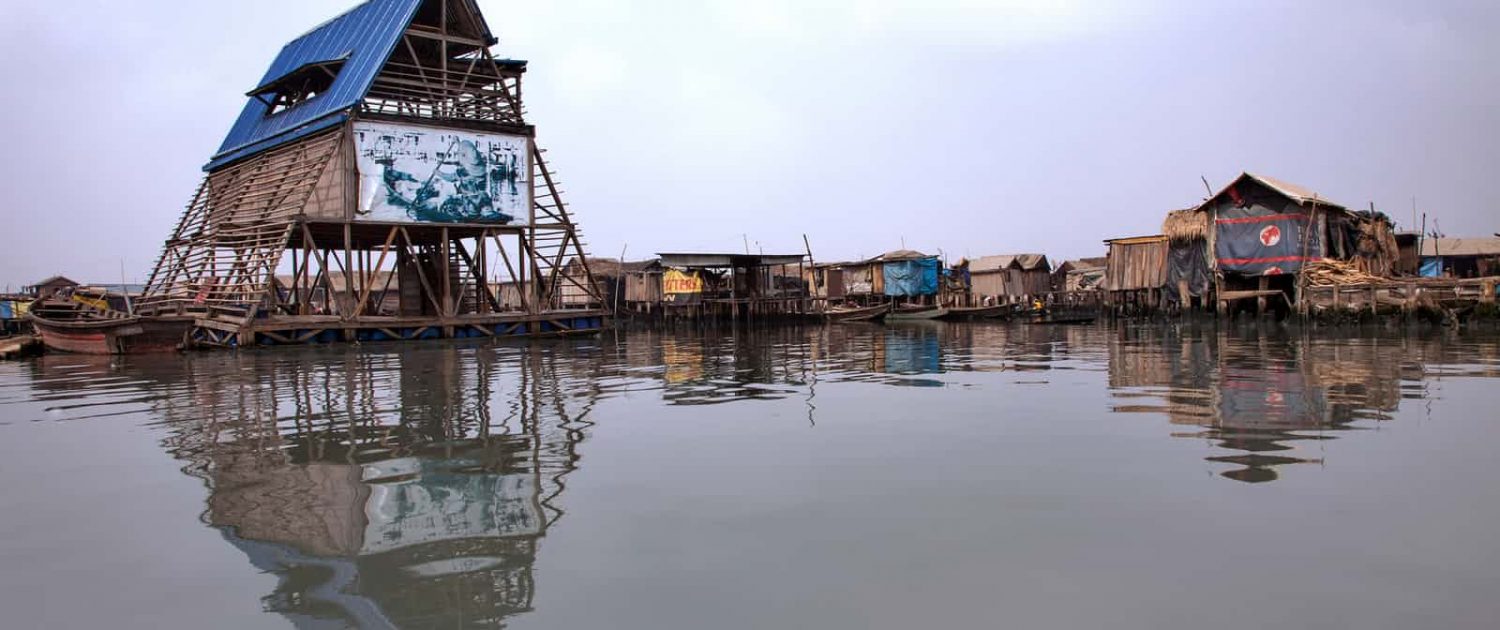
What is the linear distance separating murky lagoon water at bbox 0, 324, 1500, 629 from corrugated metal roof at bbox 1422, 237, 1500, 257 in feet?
130

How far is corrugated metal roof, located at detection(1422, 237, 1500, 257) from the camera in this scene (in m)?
39.1

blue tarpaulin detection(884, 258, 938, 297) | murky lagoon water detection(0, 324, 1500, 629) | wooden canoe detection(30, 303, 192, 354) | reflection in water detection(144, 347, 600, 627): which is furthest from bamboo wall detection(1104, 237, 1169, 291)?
wooden canoe detection(30, 303, 192, 354)

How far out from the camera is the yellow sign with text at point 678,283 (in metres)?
41.8

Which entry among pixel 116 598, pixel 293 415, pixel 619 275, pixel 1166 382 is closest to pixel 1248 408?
pixel 1166 382

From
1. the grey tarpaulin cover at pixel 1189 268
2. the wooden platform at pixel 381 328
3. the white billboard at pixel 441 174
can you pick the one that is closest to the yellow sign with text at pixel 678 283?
the wooden platform at pixel 381 328

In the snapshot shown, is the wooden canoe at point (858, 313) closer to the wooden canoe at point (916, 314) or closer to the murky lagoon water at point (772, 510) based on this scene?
the wooden canoe at point (916, 314)

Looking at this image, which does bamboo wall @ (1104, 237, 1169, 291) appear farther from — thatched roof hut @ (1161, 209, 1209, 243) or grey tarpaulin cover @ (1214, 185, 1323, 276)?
grey tarpaulin cover @ (1214, 185, 1323, 276)

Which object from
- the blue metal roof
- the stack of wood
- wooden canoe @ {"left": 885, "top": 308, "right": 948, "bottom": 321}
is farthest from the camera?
wooden canoe @ {"left": 885, "top": 308, "right": 948, "bottom": 321}

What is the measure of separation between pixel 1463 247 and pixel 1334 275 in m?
26.5

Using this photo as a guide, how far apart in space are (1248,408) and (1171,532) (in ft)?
12.2

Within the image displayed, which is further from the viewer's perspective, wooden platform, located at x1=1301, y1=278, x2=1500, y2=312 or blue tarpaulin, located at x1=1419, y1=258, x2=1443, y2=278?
blue tarpaulin, located at x1=1419, y1=258, x2=1443, y2=278

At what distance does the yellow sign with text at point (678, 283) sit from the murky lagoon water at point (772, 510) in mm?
33492

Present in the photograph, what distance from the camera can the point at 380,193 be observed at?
22094mm

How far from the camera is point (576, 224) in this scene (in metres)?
25.2
